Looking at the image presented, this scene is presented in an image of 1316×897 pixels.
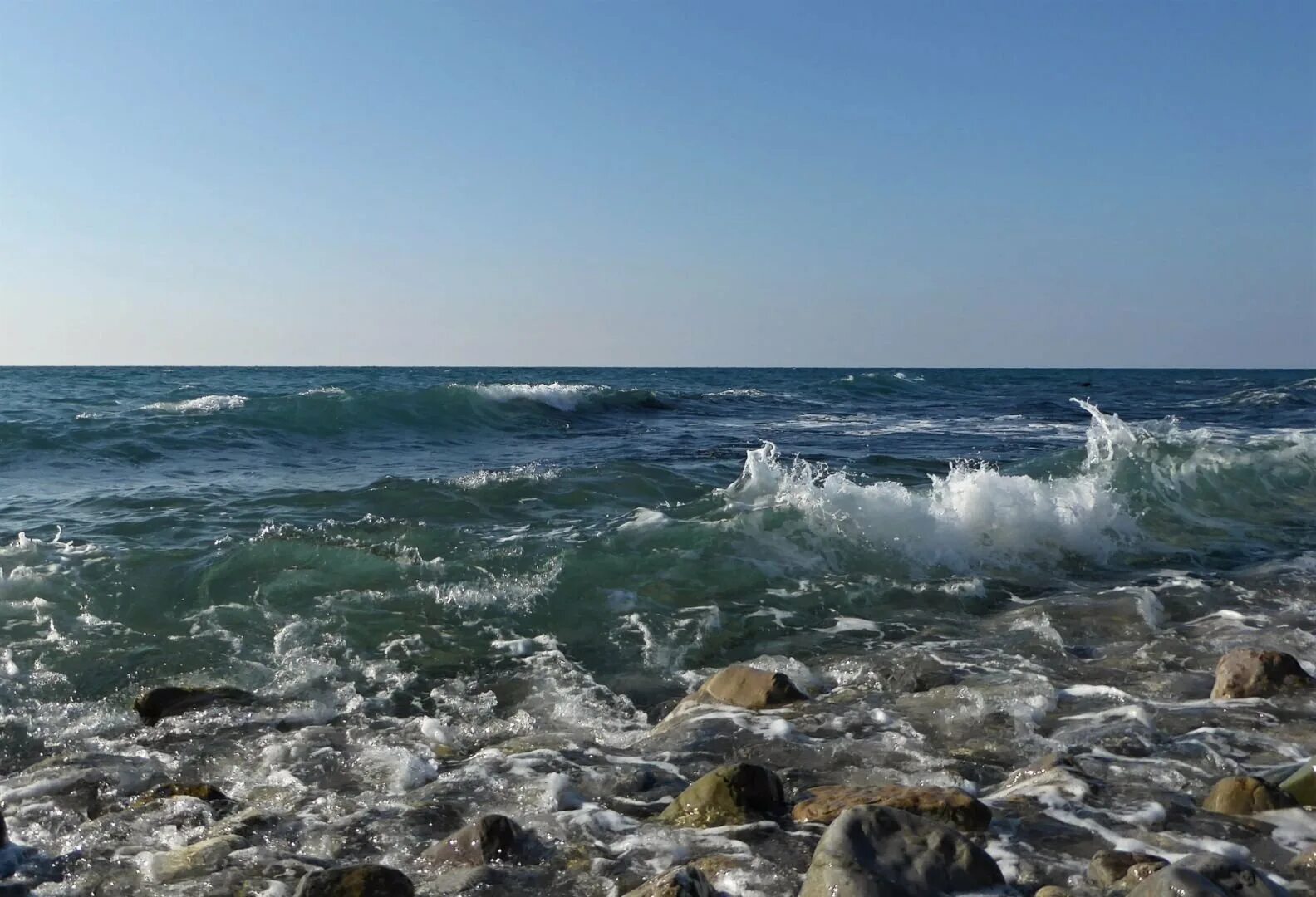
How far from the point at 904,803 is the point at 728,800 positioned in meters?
0.65

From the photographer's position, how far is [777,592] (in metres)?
7.54

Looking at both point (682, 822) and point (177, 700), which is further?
Result: point (177, 700)

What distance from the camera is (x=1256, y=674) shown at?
5.12m

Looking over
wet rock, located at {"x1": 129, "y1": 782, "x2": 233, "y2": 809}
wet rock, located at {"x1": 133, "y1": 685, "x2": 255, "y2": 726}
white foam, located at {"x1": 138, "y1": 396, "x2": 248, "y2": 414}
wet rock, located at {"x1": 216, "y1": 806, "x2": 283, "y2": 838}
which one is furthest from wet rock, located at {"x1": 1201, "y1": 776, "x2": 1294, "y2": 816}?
white foam, located at {"x1": 138, "y1": 396, "x2": 248, "y2": 414}

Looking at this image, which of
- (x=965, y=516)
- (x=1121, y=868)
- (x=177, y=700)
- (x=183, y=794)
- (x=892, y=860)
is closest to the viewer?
(x=892, y=860)

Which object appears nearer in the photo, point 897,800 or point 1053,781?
point 897,800

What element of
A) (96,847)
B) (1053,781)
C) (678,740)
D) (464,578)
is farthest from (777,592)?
(96,847)

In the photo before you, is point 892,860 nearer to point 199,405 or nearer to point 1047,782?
point 1047,782

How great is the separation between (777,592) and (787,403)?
1004 inches

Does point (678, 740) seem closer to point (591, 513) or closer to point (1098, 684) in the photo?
point (1098, 684)

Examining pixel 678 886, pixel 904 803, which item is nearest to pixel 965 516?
pixel 904 803

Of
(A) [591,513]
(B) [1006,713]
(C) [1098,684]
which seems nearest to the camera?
(B) [1006,713]

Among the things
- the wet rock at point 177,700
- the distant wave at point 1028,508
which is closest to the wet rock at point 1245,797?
the wet rock at point 177,700

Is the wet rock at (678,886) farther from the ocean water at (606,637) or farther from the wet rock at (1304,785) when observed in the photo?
the wet rock at (1304,785)
